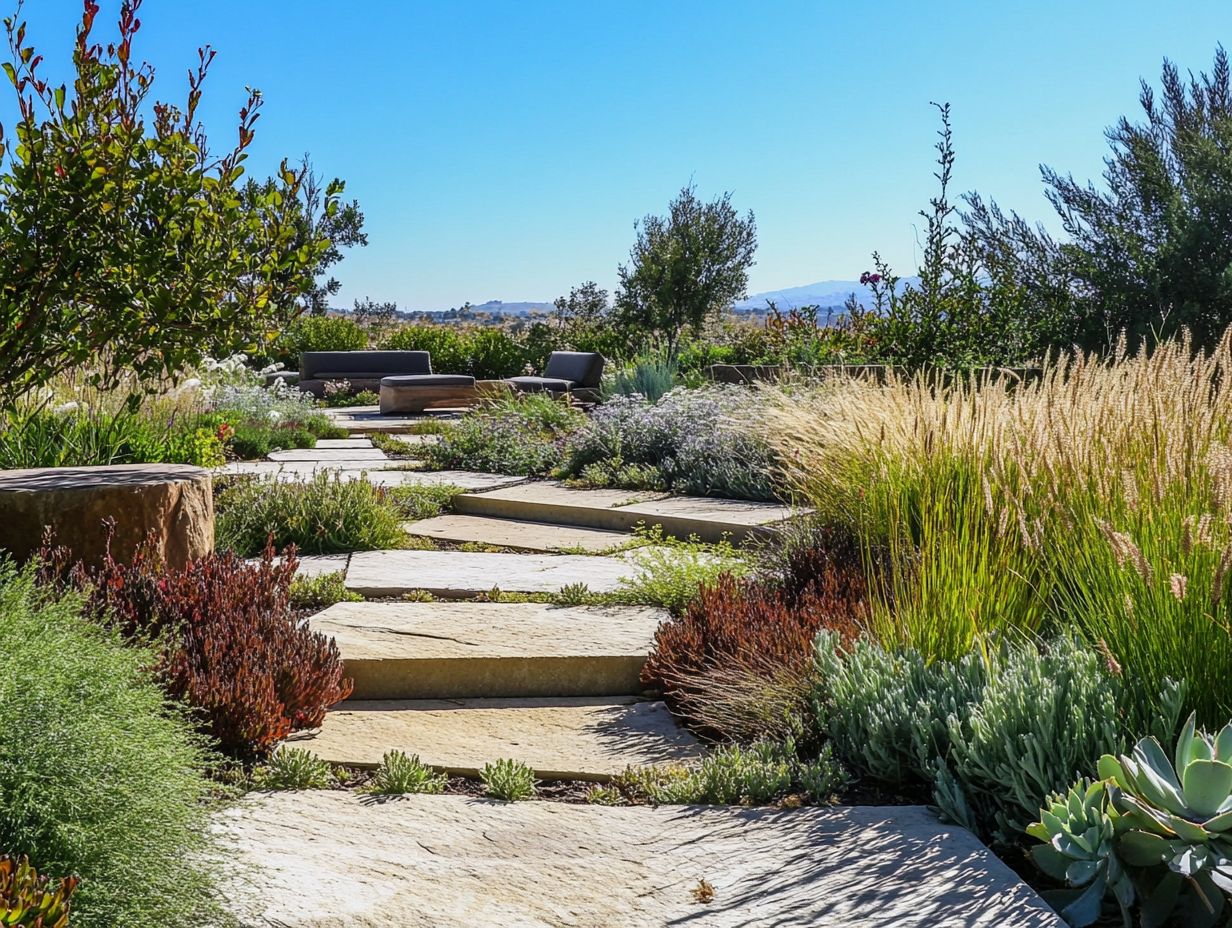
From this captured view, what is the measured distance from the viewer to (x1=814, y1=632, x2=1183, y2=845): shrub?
262cm

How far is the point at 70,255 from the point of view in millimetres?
3705

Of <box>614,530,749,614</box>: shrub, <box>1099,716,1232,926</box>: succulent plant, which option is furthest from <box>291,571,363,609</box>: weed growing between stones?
<box>1099,716,1232,926</box>: succulent plant

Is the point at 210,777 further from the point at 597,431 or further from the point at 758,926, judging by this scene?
the point at 597,431

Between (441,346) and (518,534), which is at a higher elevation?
(441,346)

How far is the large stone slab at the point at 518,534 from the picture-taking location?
6.24 metres

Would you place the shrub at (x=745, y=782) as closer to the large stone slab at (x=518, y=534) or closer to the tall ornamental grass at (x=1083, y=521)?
the tall ornamental grass at (x=1083, y=521)

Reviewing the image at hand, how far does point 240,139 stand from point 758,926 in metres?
3.10

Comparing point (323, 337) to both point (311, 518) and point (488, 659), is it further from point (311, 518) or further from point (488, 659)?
point (488, 659)

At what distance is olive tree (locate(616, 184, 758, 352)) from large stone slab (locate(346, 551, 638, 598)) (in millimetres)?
15468

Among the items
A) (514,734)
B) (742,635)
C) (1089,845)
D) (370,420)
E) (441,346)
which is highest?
(441,346)

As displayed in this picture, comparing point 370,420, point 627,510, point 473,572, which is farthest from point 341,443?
point 473,572

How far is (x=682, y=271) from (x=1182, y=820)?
63.5 ft

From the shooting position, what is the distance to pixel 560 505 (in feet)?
23.5

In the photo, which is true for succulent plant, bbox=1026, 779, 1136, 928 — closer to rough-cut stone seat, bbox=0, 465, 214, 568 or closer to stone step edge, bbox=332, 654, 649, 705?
stone step edge, bbox=332, 654, 649, 705
